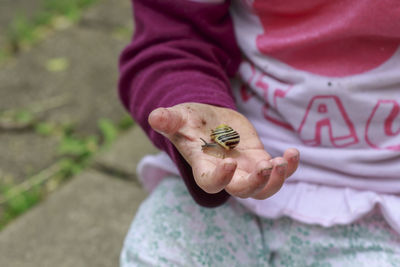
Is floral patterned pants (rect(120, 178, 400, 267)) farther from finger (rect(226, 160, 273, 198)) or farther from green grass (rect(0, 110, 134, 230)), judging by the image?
green grass (rect(0, 110, 134, 230))

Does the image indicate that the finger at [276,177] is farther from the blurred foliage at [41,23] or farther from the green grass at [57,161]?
the blurred foliage at [41,23]

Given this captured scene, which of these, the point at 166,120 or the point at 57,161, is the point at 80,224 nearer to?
the point at 57,161

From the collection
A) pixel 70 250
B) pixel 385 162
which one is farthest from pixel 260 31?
pixel 70 250

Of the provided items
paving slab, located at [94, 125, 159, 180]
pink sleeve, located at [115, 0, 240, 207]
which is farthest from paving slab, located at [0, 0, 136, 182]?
pink sleeve, located at [115, 0, 240, 207]

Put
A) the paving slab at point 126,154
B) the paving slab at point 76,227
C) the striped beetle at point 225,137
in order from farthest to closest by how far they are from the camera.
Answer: the paving slab at point 126,154, the paving slab at point 76,227, the striped beetle at point 225,137

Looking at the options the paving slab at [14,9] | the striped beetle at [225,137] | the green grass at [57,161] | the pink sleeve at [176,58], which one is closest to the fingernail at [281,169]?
the striped beetle at [225,137]

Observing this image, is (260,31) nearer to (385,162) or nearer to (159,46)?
(159,46)
